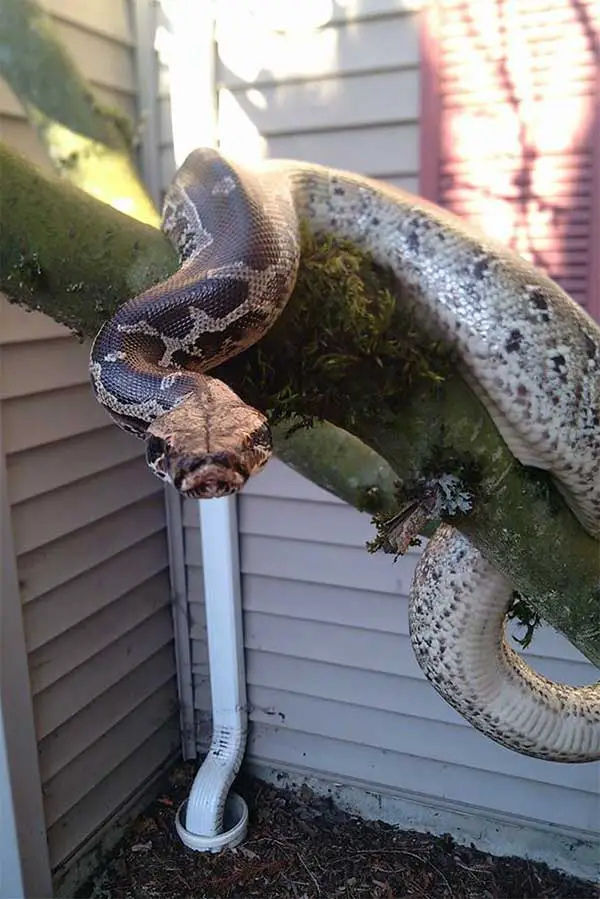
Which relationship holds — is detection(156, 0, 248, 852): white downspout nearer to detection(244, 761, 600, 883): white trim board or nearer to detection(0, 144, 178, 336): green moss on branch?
detection(244, 761, 600, 883): white trim board

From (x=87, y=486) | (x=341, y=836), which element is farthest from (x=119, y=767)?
(x=87, y=486)

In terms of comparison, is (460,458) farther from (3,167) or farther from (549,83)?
(549,83)

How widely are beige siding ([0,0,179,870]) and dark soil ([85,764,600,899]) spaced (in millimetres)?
262

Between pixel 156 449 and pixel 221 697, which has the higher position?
pixel 156 449

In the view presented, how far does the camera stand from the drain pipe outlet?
3418 millimetres

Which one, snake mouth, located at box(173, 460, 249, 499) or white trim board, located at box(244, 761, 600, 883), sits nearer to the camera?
snake mouth, located at box(173, 460, 249, 499)

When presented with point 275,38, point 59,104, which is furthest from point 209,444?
point 275,38

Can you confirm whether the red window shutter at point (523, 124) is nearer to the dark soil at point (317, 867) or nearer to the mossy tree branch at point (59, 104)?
the mossy tree branch at point (59, 104)

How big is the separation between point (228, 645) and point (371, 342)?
8.35ft

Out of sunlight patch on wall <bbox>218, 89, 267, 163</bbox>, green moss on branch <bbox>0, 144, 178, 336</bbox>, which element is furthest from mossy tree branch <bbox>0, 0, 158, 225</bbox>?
sunlight patch on wall <bbox>218, 89, 267, 163</bbox>

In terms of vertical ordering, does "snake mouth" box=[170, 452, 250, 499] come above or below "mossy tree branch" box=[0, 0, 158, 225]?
below

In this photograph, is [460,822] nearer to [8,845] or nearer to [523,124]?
[8,845]

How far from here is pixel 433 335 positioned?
1634mm

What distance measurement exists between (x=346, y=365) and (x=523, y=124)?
177cm
